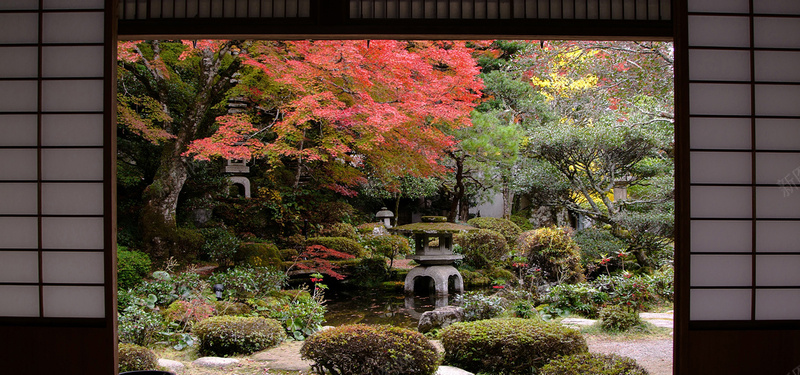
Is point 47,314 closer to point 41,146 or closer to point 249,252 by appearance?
point 41,146

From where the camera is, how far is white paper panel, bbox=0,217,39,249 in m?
2.78

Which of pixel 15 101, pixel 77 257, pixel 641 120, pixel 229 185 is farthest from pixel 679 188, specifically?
pixel 229 185

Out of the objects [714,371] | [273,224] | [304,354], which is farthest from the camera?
[273,224]

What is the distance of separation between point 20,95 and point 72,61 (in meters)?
0.36

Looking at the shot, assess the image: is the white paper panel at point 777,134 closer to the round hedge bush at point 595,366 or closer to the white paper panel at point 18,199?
the round hedge bush at point 595,366

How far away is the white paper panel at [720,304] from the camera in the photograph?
2680mm

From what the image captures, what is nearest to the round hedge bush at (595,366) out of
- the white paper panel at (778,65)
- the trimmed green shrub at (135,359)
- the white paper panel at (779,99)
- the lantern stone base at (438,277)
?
the white paper panel at (779,99)

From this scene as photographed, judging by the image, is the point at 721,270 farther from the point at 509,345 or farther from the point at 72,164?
the point at 72,164

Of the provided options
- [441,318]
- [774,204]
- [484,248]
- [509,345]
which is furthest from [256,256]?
[774,204]

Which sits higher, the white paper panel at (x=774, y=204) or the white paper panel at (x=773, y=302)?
the white paper panel at (x=774, y=204)

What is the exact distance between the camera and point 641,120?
26.6 ft

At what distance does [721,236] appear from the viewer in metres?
2.70

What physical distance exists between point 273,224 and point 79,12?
23.9 ft

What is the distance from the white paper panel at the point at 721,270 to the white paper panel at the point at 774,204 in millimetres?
259
